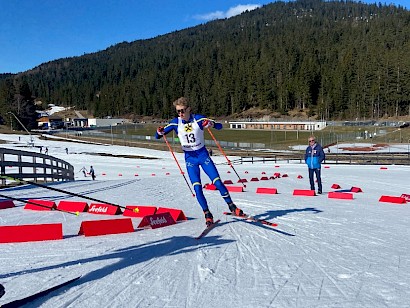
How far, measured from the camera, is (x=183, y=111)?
6926 millimetres

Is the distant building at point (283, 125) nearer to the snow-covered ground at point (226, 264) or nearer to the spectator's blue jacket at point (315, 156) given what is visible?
the spectator's blue jacket at point (315, 156)

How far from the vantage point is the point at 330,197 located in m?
11.2

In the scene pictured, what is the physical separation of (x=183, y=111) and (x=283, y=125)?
11025 cm

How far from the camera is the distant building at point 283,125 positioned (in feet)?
334

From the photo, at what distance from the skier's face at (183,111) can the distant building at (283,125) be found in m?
93.0

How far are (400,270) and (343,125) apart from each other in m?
96.1

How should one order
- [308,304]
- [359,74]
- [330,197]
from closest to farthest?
[308,304]
[330,197]
[359,74]

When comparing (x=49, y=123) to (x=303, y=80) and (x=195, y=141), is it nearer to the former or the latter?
(x=303, y=80)

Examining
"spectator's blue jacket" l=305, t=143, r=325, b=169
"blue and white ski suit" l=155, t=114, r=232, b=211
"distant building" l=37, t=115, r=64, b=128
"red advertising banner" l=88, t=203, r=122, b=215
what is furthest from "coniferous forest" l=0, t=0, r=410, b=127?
"blue and white ski suit" l=155, t=114, r=232, b=211

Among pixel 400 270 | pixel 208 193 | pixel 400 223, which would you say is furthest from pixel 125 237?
pixel 208 193

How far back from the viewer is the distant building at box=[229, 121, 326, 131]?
102m

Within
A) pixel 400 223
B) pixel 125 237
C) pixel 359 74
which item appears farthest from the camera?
pixel 359 74

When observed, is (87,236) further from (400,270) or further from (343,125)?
(343,125)

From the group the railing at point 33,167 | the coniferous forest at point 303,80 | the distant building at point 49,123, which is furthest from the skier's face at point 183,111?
the distant building at point 49,123
